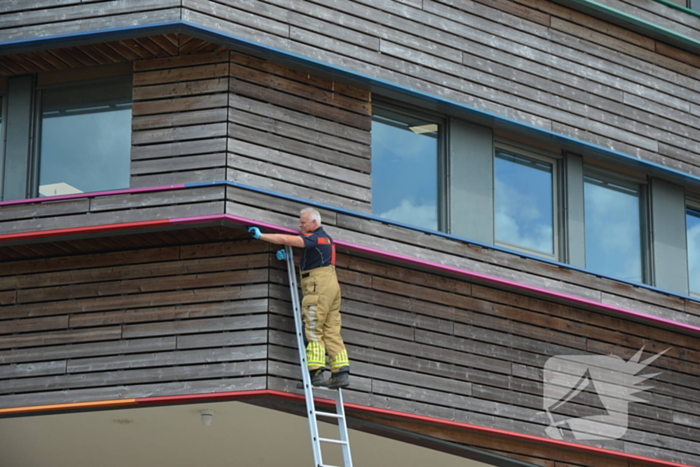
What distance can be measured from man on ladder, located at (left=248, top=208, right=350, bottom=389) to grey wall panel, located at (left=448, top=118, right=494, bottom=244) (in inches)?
109

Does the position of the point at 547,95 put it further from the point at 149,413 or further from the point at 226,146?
the point at 149,413

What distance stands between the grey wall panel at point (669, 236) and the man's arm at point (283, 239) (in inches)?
256

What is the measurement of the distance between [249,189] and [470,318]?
3.48 meters

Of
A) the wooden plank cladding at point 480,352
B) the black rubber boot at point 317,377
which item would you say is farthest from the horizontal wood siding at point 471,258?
the black rubber boot at point 317,377

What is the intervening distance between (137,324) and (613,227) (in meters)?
7.48

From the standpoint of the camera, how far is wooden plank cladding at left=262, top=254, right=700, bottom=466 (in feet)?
44.3

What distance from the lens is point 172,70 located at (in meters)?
13.8

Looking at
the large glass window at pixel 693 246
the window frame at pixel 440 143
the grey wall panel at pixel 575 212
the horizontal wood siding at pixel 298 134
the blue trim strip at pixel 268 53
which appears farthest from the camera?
the large glass window at pixel 693 246

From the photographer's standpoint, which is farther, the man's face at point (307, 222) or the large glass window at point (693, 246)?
the large glass window at point (693, 246)

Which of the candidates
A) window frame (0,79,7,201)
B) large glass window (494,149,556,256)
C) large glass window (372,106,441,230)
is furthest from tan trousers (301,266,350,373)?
window frame (0,79,7,201)

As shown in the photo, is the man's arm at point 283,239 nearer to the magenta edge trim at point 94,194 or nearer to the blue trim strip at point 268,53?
the blue trim strip at point 268,53

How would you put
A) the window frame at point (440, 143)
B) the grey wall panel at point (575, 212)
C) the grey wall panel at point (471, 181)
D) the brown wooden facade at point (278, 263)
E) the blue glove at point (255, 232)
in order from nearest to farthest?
the blue glove at point (255, 232), the brown wooden facade at point (278, 263), the window frame at point (440, 143), the grey wall panel at point (471, 181), the grey wall panel at point (575, 212)

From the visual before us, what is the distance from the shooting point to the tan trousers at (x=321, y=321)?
12477mm

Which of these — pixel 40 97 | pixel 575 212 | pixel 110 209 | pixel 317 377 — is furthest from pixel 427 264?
pixel 40 97
